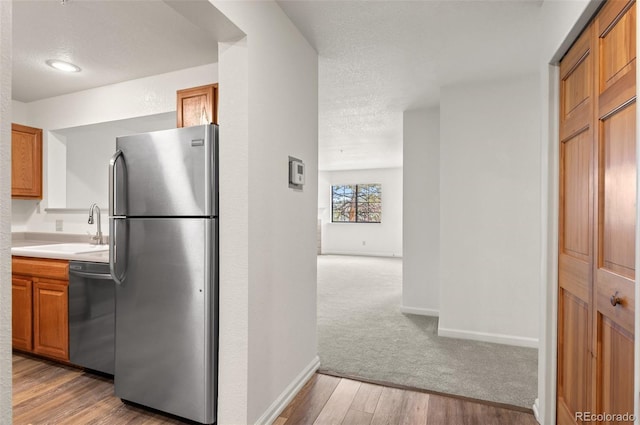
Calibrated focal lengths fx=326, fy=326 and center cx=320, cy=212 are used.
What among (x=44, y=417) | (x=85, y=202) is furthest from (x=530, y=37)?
(x=85, y=202)

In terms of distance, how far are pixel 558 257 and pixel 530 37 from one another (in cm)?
163

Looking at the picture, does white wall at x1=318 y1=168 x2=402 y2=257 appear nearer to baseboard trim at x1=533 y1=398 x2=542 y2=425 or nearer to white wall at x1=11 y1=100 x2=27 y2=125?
white wall at x1=11 y1=100 x2=27 y2=125

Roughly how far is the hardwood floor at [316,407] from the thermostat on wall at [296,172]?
1462 millimetres

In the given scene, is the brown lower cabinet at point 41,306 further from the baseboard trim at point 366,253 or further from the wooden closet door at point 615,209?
the baseboard trim at point 366,253

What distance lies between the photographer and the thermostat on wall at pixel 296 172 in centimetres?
220

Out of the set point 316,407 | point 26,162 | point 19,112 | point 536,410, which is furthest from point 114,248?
point 19,112

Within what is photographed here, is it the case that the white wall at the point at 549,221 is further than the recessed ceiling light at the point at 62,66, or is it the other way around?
the recessed ceiling light at the point at 62,66

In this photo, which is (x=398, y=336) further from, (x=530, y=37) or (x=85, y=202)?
(x=85, y=202)

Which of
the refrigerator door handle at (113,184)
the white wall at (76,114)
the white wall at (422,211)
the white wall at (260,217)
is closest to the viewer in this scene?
the white wall at (260,217)

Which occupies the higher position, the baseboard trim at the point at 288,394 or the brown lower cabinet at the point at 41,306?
the brown lower cabinet at the point at 41,306

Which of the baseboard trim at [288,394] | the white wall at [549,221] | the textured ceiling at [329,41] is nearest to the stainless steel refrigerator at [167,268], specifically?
the baseboard trim at [288,394]

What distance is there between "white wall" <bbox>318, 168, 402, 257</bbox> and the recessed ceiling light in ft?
24.5

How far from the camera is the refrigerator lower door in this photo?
1.82 meters

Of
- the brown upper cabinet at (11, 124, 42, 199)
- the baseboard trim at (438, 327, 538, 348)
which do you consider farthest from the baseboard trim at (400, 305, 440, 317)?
the brown upper cabinet at (11, 124, 42, 199)
